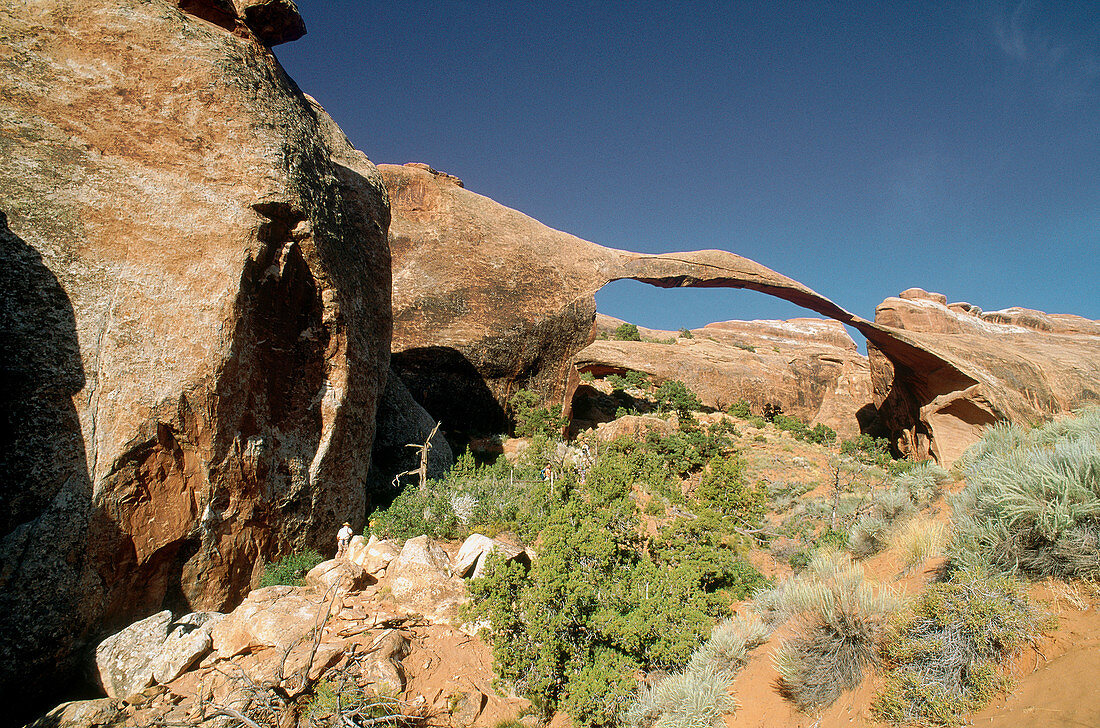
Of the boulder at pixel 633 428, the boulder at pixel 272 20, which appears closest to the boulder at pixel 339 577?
the boulder at pixel 633 428

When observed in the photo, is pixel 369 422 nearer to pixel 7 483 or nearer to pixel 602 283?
pixel 7 483

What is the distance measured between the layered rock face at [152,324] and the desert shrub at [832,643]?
20.6 ft

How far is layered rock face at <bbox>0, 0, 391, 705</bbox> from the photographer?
510 cm

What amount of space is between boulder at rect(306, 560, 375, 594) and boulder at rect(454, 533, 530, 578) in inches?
49.2

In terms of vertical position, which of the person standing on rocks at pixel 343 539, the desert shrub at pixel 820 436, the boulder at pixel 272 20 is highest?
the boulder at pixel 272 20

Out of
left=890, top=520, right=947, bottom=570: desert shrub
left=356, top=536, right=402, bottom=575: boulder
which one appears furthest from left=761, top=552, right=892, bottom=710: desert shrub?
left=356, top=536, right=402, bottom=575: boulder

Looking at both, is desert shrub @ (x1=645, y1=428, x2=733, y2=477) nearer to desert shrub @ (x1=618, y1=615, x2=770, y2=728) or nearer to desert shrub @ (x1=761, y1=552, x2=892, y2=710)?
desert shrub @ (x1=618, y1=615, x2=770, y2=728)

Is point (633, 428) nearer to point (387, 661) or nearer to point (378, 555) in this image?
point (378, 555)

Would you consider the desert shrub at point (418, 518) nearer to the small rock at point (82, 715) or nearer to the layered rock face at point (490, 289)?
the small rock at point (82, 715)

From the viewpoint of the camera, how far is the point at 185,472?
19.3 ft

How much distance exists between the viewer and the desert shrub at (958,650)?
2.90 metres

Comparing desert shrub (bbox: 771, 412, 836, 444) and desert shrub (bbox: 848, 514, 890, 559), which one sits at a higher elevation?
desert shrub (bbox: 771, 412, 836, 444)

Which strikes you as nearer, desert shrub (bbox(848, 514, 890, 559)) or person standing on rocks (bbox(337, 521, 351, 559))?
desert shrub (bbox(848, 514, 890, 559))

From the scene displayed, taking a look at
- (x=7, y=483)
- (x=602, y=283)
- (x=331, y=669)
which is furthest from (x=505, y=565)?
(x=602, y=283)
